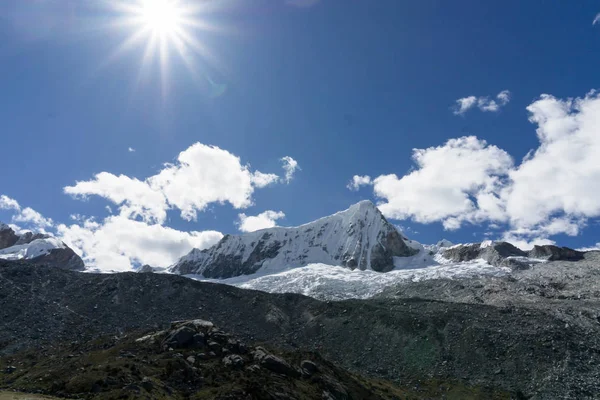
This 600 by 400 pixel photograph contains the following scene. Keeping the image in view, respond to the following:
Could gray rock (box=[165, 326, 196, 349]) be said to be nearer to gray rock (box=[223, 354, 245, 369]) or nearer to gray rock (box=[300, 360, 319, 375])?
gray rock (box=[223, 354, 245, 369])

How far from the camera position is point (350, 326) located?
406ft

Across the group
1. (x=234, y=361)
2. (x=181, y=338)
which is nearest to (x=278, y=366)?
(x=234, y=361)

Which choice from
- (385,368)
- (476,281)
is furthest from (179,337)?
(476,281)

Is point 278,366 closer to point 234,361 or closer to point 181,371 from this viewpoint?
point 234,361

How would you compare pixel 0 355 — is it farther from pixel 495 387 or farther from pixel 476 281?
pixel 476 281

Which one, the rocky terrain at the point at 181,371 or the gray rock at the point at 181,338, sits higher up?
the gray rock at the point at 181,338

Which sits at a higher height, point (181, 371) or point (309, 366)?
point (309, 366)

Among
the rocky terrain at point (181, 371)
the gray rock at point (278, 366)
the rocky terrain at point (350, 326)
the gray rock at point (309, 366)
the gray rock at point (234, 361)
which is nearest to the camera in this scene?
the rocky terrain at point (181, 371)

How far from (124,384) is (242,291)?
304 feet

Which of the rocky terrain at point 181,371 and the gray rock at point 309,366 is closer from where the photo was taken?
the rocky terrain at point 181,371

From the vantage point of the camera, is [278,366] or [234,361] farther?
[278,366]

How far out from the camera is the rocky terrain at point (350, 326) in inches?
3824

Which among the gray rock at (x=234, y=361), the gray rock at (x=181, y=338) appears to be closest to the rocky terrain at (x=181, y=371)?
the gray rock at (x=181, y=338)

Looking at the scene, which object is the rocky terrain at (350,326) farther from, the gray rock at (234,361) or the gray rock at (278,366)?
the gray rock at (234,361)
